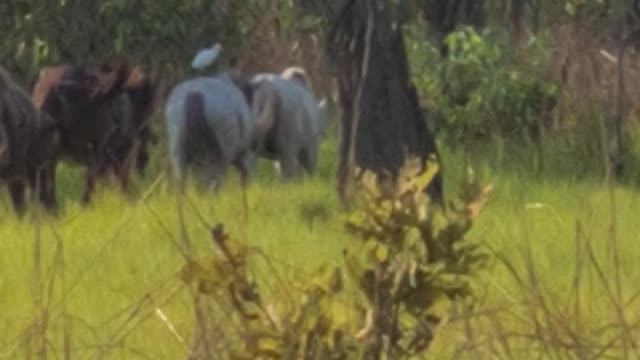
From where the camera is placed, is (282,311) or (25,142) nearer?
(282,311)

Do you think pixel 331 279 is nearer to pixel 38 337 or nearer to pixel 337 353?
pixel 337 353

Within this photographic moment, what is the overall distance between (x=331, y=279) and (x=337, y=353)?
201mm

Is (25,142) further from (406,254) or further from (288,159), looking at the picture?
(406,254)

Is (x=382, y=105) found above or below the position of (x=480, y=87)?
above

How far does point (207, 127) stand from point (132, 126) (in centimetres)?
110

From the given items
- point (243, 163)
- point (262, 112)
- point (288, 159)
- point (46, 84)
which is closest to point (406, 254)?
point (243, 163)

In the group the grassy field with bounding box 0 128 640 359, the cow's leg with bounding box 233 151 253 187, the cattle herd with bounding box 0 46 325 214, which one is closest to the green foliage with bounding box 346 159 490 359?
the grassy field with bounding box 0 128 640 359

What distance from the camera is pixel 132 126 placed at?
20.0 meters

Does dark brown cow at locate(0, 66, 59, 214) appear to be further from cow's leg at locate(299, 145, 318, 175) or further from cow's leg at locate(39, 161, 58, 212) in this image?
cow's leg at locate(299, 145, 318, 175)

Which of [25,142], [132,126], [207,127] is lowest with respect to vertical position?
[132,126]


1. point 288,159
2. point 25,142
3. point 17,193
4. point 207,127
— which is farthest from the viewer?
point 288,159

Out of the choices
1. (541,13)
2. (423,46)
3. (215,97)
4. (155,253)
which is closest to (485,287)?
(155,253)

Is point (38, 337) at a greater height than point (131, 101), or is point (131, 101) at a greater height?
point (38, 337)

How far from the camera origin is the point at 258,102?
2119cm
